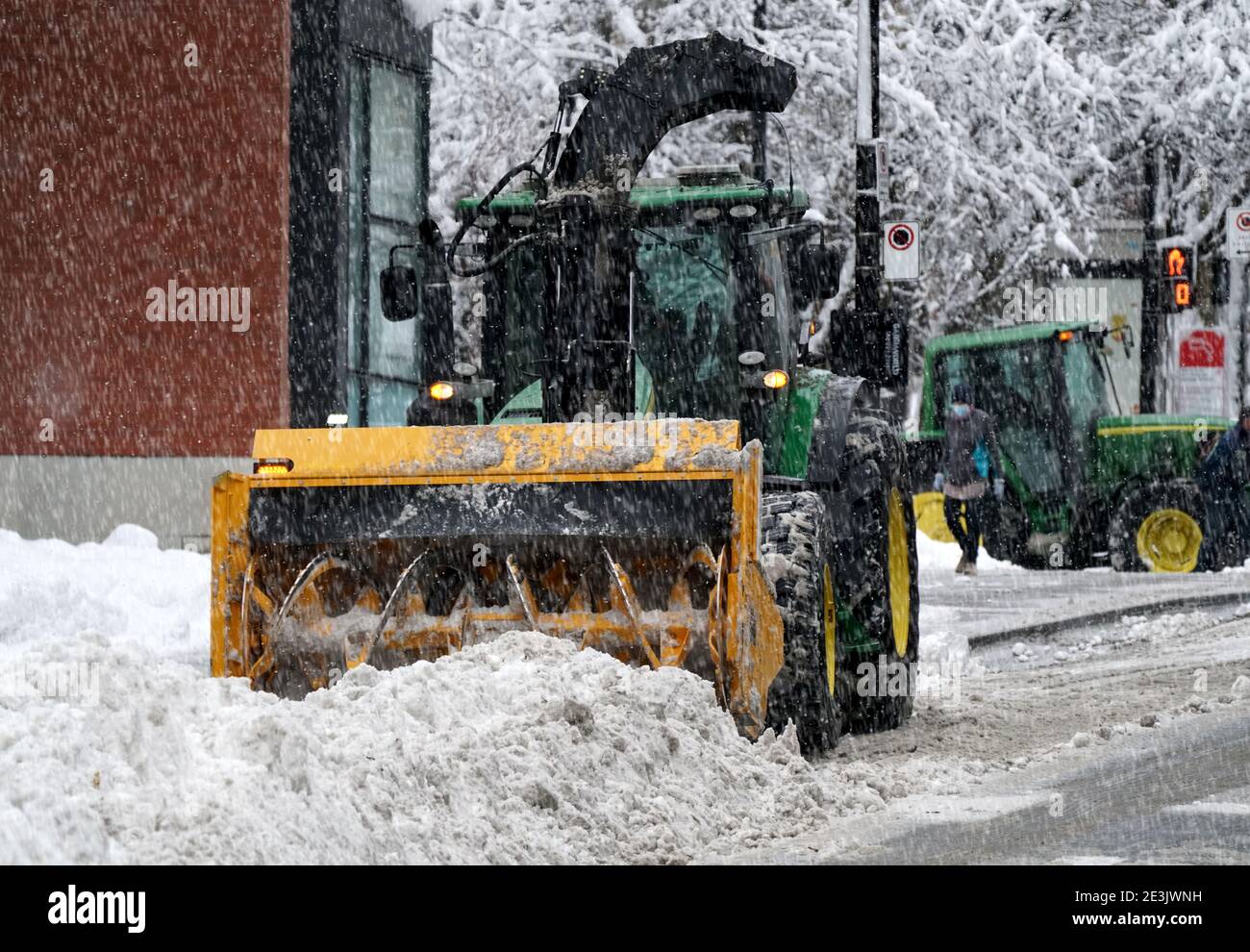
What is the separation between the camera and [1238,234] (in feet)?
81.0

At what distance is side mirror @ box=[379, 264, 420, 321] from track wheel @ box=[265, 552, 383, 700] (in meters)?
1.23

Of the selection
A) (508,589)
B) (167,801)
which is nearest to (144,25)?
(508,589)

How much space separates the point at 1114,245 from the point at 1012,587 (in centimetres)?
1528

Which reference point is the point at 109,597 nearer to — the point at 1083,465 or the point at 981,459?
the point at 981,459

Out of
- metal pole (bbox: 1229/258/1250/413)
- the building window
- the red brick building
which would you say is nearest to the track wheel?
the red brick building

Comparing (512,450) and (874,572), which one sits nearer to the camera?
(512,450)

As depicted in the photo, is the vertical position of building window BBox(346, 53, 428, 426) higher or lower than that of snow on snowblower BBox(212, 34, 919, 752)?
higher

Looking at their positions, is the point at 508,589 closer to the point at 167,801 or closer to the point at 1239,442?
the point at 167,801

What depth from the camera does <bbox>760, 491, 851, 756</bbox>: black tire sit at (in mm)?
7191

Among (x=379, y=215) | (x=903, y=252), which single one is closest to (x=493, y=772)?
(x=379, y=215)

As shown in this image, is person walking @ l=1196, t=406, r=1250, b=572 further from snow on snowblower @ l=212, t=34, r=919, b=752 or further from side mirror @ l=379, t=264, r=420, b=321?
side mirror @ l=379, t=264, r=420, b=321

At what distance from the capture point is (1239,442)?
60.4ft

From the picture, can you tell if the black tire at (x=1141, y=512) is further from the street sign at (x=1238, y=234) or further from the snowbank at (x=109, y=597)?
the snowbank at (x=109, y=597)

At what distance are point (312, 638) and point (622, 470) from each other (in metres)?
1.44
